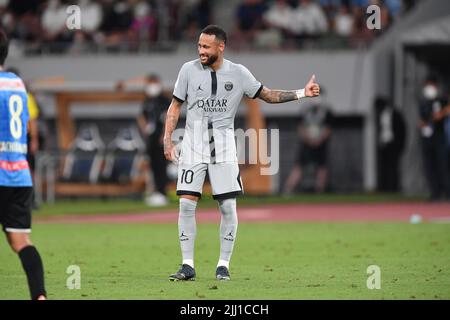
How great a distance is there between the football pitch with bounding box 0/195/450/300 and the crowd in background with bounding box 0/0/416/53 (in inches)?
411

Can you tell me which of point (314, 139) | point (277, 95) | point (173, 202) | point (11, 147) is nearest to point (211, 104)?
point (277, 95)

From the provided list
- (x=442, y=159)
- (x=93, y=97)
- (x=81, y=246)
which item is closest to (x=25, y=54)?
(x=93, y=97)

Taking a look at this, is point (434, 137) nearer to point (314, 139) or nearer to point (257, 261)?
point (314, 139)

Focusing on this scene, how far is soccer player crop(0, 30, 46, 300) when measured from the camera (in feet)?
29.6

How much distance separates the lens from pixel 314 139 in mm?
29438

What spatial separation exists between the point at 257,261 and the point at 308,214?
30.8ft

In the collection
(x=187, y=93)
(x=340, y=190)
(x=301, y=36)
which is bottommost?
(x=340, y=190)

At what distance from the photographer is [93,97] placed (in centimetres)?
2981

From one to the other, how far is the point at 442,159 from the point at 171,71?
8531 mm

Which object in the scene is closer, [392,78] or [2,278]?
[2,278]

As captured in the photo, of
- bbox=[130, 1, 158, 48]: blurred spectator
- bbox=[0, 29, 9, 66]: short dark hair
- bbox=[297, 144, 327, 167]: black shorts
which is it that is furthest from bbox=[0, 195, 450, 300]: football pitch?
bbox=[130, 1, 158, 48]: blurred spectator

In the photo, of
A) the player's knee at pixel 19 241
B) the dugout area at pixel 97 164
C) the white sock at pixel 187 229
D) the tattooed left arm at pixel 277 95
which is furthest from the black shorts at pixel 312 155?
the player's knee at pixel 19 241

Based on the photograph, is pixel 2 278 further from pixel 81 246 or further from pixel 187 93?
pixel 81 246
